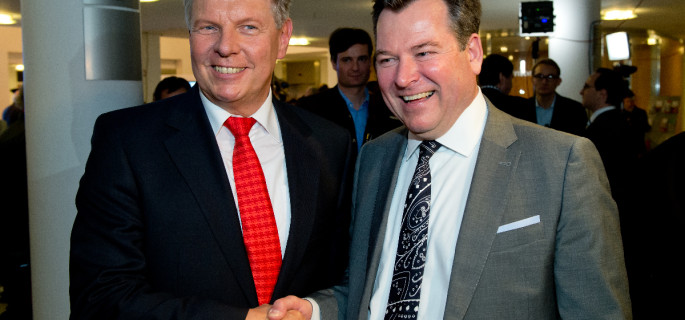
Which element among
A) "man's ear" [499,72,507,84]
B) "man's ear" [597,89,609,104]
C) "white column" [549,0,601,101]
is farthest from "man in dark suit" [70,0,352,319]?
"white column" [549,0,601,101]

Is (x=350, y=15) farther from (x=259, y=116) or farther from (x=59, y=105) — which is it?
(x=259, y=116)

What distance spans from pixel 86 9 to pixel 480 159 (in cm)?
185

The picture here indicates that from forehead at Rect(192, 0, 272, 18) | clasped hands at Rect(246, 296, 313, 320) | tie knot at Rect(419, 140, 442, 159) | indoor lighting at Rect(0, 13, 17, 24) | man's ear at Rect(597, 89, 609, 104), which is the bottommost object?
clasped hands at Rect(246, 296, 313, 320)

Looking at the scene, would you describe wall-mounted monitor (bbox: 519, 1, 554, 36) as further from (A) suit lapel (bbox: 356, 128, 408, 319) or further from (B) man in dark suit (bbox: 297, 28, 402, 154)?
(A) suit lapel (bbox: 356, 128, 408, 319)

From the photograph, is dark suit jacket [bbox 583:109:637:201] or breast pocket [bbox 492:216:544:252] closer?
breast pocket [bbox 492:216:544:252]

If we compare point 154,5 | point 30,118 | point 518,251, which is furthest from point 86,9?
point 154,5

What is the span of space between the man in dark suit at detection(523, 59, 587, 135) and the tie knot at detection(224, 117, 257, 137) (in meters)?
4.56

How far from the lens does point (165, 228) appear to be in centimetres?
150

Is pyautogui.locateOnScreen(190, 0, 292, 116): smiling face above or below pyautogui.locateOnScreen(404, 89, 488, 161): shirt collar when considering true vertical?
above

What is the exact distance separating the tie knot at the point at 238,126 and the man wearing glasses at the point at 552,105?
4558 millimetres

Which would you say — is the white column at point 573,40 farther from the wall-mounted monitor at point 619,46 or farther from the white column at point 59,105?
the white column at point 59,105

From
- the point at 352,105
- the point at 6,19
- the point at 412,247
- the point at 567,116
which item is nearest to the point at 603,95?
the point at 567,116

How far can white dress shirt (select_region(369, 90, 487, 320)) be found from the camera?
1422mm

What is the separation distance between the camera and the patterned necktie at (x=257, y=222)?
1.58m
